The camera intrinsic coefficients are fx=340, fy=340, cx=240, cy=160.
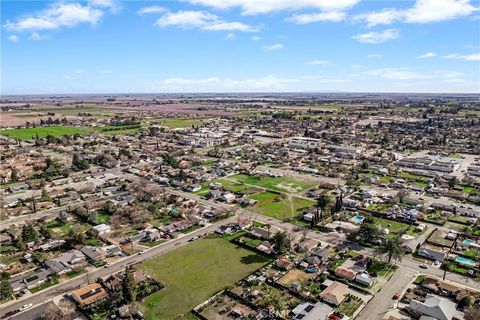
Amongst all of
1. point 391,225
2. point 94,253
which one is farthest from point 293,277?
point 94,253

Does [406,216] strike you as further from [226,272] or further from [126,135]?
[126,135]

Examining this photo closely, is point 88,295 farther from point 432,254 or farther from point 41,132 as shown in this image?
point 41,132

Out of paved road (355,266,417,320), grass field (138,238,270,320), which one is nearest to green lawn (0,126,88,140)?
grass field (138,238,270,320)

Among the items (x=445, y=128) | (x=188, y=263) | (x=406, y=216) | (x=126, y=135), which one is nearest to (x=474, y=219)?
(x=406, y=216)

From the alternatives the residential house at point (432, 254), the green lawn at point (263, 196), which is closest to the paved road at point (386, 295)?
the residential house at point (432, 254)

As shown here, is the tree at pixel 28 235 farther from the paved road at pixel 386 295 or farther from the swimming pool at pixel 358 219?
the swimming pool at pixel 358 219

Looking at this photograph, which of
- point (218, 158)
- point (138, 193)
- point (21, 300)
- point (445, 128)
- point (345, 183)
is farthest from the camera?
point (445, 128)
